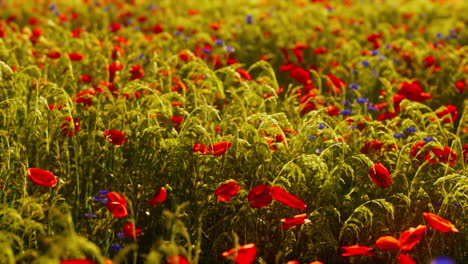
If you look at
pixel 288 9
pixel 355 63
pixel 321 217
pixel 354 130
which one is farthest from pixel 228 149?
pixel 288 9

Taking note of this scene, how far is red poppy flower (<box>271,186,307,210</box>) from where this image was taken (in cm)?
191

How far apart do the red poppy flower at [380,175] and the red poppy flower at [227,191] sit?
0.48 meters

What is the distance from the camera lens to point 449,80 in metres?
4.02

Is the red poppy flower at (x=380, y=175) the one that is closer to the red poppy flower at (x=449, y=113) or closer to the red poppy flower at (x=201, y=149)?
the red poppy flower at (x=201, y=149)

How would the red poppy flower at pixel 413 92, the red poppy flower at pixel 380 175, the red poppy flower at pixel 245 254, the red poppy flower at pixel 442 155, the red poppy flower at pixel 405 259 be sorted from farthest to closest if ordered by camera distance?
the red poppy flower at pixel 413 92 < the red poppy flower at pixel 442 155 < the red poppy flower at pixel 380 175 < the red poppy flower at pixel 405 259 < the red poppy flower at pixel 245 254

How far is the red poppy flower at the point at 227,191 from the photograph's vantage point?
196cm

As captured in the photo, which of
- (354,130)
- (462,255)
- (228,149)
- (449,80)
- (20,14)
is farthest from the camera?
(20,14)

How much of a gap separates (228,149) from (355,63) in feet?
7.41

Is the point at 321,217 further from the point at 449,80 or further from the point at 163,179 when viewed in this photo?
the point at 449,80

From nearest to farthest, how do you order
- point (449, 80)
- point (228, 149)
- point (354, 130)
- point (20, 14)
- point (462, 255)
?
point (462, 255) → point (228, 149) → point (354, 130) → point (449, 80) → point (20, 14)

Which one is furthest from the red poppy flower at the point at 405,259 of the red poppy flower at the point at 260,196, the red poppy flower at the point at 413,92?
the red poppy flower at the point at 413,92

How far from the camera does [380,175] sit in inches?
81.2

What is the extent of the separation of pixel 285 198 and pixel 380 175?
0.37m

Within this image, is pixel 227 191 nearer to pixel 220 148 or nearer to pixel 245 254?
pixel 220 148
